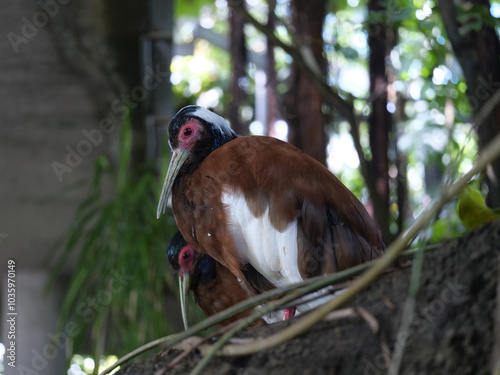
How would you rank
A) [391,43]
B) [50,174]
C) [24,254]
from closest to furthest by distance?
[391,43], [50,174], [24,254]

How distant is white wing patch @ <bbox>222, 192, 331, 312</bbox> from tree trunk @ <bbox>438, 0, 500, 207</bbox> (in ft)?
1.92

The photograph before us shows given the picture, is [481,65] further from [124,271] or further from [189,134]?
[124,271]

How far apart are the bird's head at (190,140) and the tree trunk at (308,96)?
92 centimetres

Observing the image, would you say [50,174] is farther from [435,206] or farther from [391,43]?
[435,206]

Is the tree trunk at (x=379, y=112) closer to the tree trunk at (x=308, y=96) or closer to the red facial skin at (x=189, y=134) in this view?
the tree trunk at (x=308, y=96)

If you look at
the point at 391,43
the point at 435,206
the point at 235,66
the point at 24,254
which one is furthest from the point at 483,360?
the point at 24,254

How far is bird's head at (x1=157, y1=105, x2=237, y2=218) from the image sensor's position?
188cm

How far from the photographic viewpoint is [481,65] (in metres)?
1.95

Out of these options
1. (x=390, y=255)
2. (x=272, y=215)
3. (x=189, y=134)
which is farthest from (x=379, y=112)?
(x=390, y=255)

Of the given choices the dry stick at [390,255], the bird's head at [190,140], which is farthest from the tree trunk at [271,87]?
the dry stick at [390,255]

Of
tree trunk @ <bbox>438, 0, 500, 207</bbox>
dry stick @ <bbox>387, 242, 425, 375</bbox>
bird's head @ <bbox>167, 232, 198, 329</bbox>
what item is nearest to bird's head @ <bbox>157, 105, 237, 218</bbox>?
bird's head @ <bbox>167, 232, 198, 329</bbox>

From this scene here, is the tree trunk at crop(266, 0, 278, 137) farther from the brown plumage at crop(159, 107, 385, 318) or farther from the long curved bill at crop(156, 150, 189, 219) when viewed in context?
the brown plumage at crop(159, 107, 385, 318)

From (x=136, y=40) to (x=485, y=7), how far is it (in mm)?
1326

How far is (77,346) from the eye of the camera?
2.60 meters
